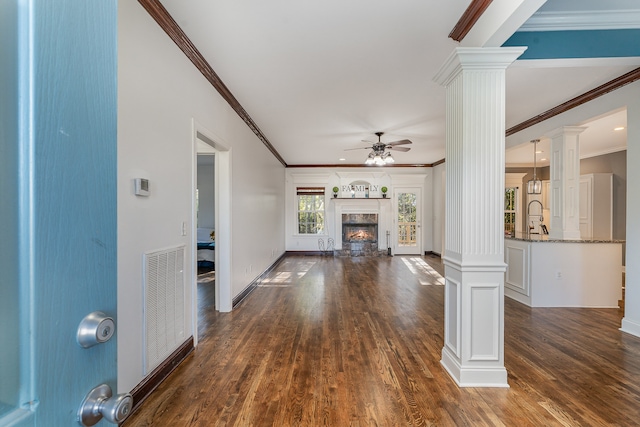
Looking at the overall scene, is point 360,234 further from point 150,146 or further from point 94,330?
point 94,330

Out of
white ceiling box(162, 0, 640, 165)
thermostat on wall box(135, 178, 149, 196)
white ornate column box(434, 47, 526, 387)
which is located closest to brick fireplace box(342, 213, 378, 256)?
white ceiling box(162, 0, 640, 165)

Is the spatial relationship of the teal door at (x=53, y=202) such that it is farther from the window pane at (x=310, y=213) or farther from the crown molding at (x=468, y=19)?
the window pane at (x=310, y=213)

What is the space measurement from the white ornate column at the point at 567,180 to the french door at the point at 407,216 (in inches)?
171

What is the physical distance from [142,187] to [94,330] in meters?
1.65

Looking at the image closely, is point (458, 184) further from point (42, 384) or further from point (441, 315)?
point (42, 384)

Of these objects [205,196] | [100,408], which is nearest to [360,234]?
[205,196]

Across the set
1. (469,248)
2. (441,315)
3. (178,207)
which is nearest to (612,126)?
(441,315)

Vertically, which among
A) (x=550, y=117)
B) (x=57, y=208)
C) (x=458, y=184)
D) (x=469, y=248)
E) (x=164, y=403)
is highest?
(x=550, y=117)

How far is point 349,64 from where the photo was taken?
9.10ft

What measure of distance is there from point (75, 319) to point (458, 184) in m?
2.33

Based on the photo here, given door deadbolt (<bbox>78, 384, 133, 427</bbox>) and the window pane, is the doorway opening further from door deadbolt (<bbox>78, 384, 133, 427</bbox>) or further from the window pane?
the window pane

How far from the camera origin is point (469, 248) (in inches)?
84.4

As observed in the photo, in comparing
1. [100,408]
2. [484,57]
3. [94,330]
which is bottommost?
[100,408]

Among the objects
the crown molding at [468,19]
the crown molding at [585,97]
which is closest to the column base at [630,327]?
the crown molding at [585,97]
